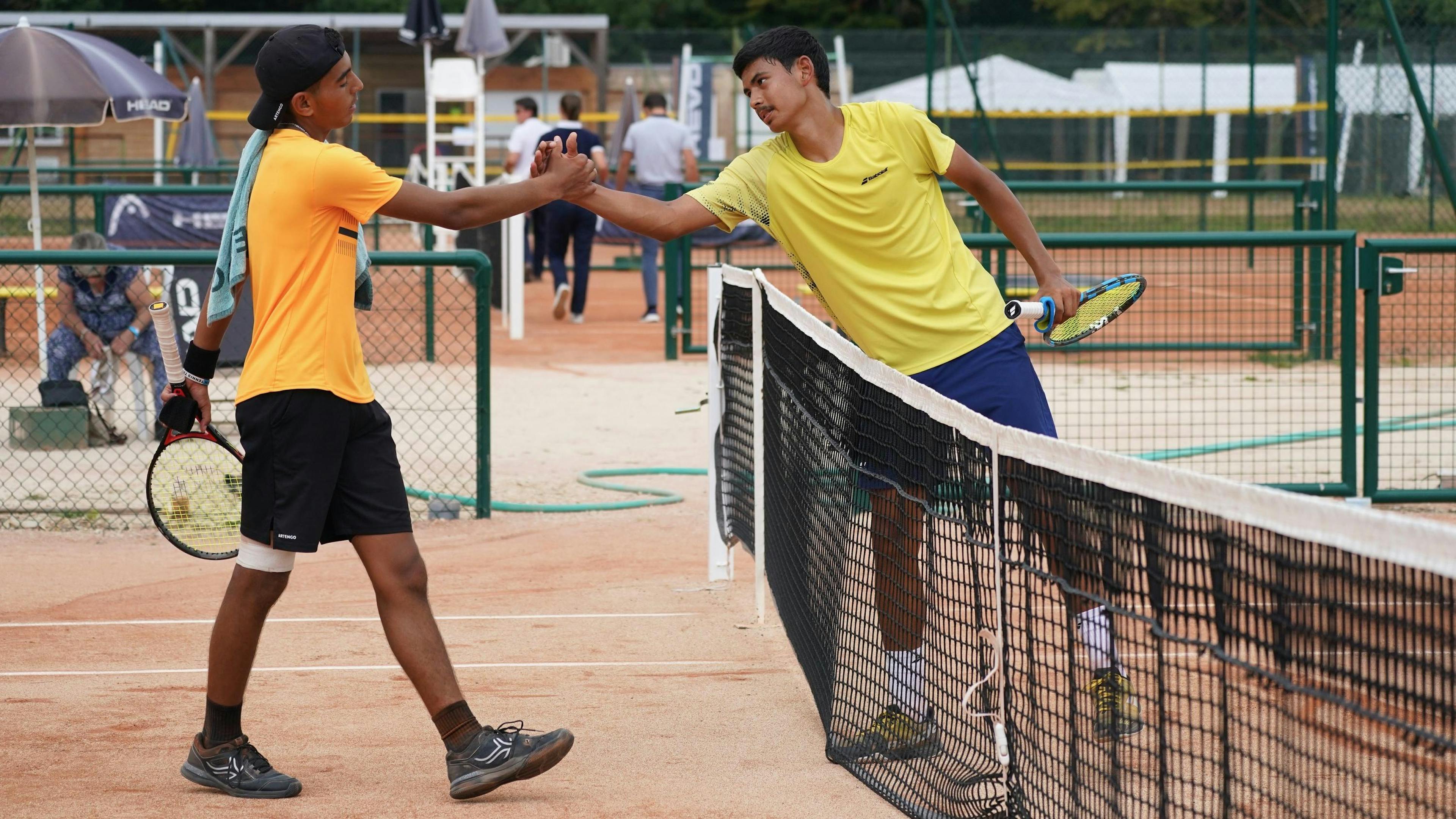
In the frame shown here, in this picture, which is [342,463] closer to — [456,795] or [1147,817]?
[456,795]

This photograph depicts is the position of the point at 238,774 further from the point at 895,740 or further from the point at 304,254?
the point at 895,740

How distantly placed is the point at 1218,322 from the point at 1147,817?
32.2ft

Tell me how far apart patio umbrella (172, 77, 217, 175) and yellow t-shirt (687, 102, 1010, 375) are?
19.0 meters

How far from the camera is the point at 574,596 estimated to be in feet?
22.0

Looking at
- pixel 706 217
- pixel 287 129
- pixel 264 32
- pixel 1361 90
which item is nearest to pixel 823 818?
pixel 706 217

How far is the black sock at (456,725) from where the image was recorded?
162 inches

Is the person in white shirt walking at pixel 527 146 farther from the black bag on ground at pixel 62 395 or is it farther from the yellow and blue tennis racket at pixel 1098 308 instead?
the yellow and blue tennis racket at pixel 1098 308

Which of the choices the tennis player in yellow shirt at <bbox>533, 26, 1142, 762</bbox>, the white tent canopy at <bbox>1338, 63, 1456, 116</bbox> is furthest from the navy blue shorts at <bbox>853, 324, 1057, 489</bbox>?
the white tent canopy at <bbox>1338, 63, 1456, 116</bbox>

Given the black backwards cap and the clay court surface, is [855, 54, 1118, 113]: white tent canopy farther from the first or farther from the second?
the black backwards cap

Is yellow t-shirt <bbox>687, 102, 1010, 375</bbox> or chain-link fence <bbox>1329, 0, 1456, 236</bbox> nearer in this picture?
yellow t-shirt <bbox>687, 102, 1010, 375</bbox>

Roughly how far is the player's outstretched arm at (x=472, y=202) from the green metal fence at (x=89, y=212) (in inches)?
282

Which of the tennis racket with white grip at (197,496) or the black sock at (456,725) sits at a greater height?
the tennis racket with white grip at (197,496)

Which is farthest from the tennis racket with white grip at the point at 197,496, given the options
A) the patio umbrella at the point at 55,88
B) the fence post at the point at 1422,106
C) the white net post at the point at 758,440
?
the fence post at the point at 1422,106

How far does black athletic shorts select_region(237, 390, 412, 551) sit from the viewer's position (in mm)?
4051
